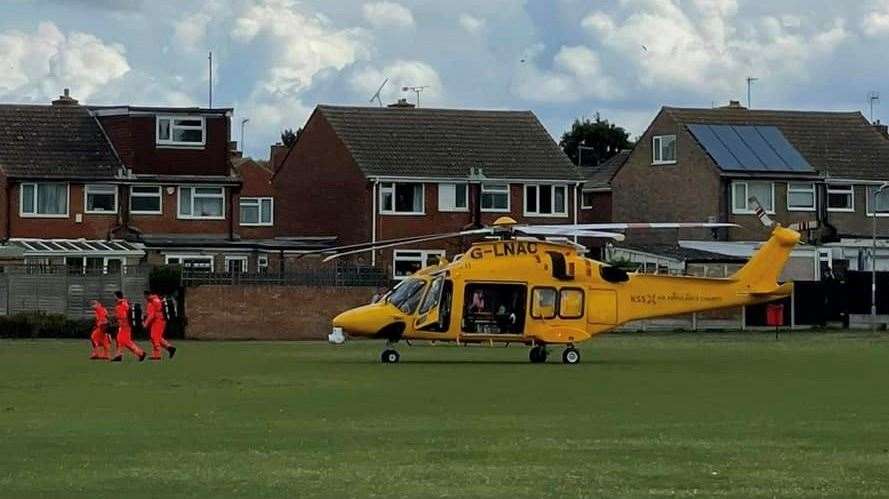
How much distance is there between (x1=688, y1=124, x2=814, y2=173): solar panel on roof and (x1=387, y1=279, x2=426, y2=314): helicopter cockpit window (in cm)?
4133

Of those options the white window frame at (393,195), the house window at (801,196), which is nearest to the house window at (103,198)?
the white window frame at (393,195)

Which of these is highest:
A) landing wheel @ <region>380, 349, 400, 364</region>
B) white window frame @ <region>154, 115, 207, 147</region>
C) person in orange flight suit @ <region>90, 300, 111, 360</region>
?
white window frame @ <region>154, 115, 207, 147</region>

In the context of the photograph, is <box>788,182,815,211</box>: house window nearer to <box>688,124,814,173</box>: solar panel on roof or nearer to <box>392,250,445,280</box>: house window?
<box>688,124,814,173</box>: solar panel on roof

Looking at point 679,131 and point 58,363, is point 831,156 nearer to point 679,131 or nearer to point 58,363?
point 679,131

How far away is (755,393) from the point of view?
3034 centimetres

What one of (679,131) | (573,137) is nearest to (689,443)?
(679,131)

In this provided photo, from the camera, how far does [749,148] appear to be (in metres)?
83.4

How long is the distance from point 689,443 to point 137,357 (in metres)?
24.9

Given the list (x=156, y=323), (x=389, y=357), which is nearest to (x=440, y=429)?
(x=389, y=357)

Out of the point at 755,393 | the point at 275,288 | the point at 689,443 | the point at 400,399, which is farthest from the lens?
the point at 275,288

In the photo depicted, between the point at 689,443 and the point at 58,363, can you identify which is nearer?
the point at 689,443

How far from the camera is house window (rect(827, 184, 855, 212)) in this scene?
83.4m

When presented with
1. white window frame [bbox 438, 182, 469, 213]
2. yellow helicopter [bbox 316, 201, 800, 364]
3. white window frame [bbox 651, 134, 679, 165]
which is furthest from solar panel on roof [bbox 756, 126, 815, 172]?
yellow helicopter [bbox 316, 201, 800, 364]

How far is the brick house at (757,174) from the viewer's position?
267ft
